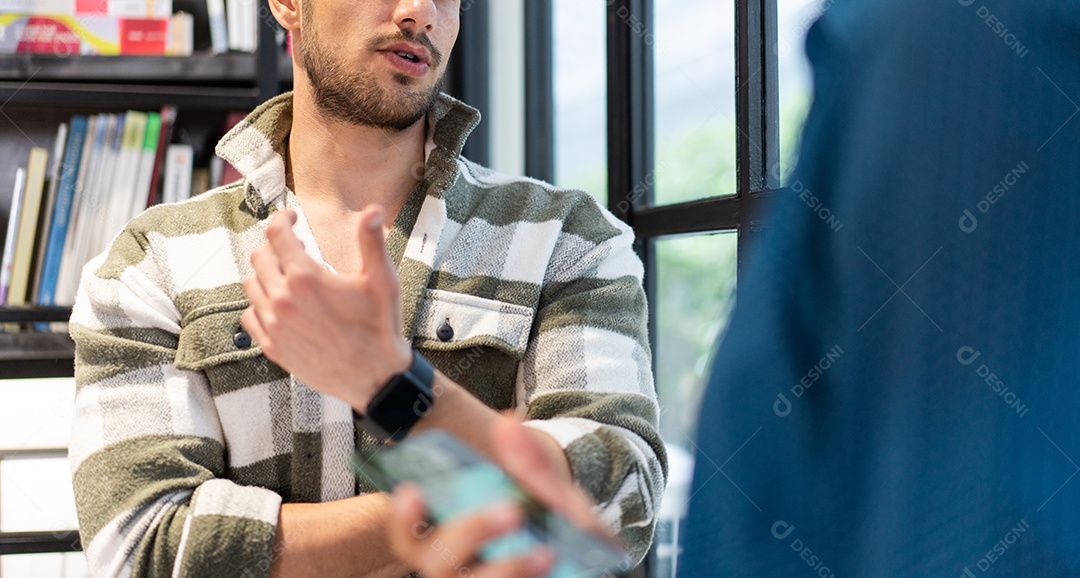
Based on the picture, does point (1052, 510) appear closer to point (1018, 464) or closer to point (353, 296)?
point (1018, 464)

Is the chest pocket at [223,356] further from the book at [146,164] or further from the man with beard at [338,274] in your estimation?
the book at [146,164]

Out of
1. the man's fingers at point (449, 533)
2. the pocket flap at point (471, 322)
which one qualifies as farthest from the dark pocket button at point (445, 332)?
the man's fingers at point (449, 533)

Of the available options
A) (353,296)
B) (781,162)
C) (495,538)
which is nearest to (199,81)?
(781,162)

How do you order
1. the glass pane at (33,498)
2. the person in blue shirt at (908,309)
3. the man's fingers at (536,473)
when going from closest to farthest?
1. the person in blue shirt at (908,309)
2. the man's fingers at (536,473)
3. the glass pane at (33,498)

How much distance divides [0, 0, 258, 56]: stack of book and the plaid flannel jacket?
669mm

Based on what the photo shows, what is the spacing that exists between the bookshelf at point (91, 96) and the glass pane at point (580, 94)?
2.18 ft

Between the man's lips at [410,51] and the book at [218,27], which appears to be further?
the book at [218,27]

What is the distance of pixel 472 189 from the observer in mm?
1453

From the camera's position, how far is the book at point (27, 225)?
1.94 metres

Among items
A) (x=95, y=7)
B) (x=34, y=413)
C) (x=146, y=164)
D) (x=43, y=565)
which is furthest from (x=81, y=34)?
(x=43, y=565)

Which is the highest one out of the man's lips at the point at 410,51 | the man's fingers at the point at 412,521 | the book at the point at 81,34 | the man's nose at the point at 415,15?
the book at the point at 81,34

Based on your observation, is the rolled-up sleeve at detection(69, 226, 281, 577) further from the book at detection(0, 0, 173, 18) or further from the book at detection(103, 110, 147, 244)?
the book at detection(0, 0, 173, 18)

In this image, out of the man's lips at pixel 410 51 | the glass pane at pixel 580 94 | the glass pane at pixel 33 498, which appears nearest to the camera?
the man's lips at pixel 410 51

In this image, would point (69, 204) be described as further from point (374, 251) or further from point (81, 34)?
point (374, 251)
